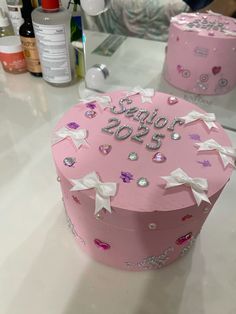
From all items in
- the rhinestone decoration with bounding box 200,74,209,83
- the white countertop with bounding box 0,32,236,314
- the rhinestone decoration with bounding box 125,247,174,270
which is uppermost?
the rhinestone decoration with bounding box 200,74,209,83

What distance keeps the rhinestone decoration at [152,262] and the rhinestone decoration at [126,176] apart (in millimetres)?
96

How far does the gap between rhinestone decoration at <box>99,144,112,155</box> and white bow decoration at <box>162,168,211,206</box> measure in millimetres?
64

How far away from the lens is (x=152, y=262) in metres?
0.34

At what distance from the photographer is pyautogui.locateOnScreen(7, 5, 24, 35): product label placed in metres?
0.61

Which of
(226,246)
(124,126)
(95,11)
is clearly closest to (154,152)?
(124,126)

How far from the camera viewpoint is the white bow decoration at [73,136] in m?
0.31

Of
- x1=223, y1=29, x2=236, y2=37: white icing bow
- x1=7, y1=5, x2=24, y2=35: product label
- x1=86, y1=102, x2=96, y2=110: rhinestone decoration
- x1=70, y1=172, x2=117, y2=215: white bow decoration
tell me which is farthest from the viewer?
x1=7, y1=5, x2=24, y2=35: product label

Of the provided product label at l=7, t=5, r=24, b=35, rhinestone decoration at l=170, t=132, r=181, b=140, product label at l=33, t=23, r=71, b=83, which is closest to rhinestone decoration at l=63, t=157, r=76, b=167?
rhinestone decoration at l=170, t=132, r=181, b=140

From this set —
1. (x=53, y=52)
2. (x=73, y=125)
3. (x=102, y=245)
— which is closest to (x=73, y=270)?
(x=102, y=245)

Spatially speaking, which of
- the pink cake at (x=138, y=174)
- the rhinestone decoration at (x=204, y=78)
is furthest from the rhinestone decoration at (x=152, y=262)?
the rhinestone decoration at (x=204, y=78)

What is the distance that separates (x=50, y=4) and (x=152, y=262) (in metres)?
0.45

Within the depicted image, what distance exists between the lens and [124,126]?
1.09ft

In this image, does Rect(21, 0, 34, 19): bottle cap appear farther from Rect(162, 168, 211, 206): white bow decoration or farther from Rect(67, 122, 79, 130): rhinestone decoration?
Rect(162, 168, 211, 206): white bow decoration

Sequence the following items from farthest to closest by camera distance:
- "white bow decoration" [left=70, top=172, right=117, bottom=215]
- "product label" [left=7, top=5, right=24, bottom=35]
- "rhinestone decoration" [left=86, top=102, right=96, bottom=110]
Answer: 1. "product label" [left=7, top=5, right=24, bottom=35]
2. "rhinestone decoration" [left=86, top=102, right=96, bottom=110]
3. "white bow decoration" [left=70, top=172, right=117, bottom=215]
